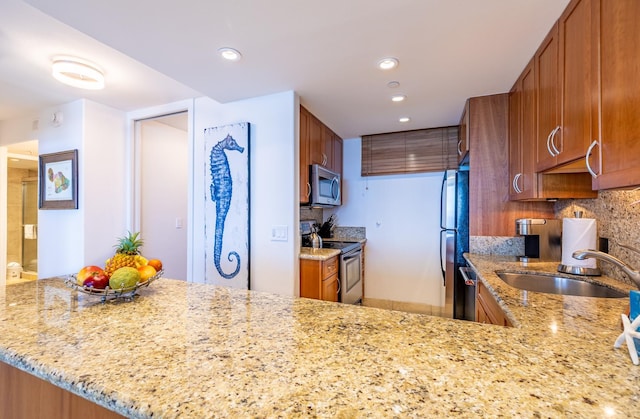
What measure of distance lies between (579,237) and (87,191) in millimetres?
4006

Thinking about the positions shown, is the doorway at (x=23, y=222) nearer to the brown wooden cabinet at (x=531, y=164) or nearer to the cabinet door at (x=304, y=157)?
the cabinet door at (x=304, y=157)

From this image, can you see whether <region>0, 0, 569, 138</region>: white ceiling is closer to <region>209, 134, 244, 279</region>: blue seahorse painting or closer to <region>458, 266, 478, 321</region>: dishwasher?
<region>209, 134, 244, 279</region>: blue seahorse painting

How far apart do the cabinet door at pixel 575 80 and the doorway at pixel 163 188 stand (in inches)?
127

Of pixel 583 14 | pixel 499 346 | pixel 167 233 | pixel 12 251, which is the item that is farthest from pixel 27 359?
pixel 12 251

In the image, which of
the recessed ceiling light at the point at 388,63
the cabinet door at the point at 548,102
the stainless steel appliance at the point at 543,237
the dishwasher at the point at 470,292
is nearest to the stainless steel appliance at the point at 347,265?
the dishwasher at the point at 470,292

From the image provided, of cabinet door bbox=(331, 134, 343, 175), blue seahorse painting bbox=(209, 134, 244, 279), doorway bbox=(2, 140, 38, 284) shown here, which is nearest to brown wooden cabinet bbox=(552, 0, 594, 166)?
blue seahorse painting bbox=(209, 134, 244, 279)

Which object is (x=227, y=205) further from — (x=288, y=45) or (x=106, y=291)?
(x=106, y=291)

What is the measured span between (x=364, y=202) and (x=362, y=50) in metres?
2.40

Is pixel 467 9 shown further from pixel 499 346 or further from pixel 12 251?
pixel 12 251

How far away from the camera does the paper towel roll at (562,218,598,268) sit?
5.08ft

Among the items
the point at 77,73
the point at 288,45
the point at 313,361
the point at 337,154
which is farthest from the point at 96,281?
the point at 337,154

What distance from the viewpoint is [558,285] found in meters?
1.62

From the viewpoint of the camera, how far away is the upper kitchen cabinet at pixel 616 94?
0.88 m

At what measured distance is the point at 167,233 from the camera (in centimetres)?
350
